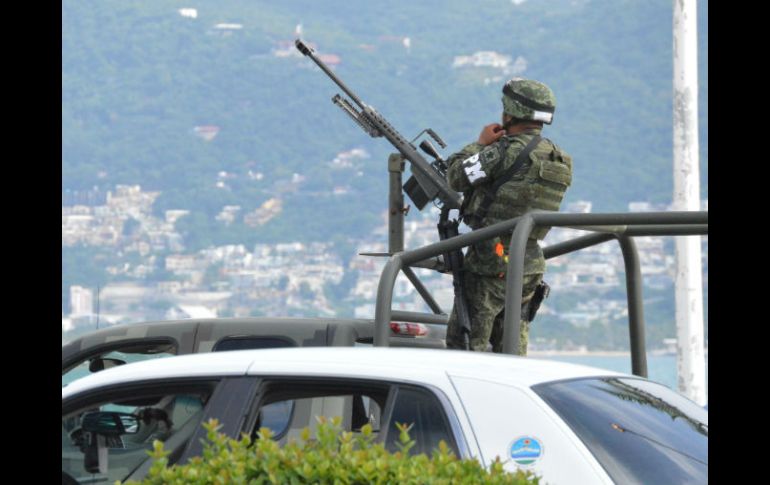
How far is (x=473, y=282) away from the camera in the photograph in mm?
7219

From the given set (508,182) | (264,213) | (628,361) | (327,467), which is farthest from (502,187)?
(264,213)

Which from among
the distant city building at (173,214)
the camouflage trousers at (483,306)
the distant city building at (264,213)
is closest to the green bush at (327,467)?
the camouflage trousers at (483,306)

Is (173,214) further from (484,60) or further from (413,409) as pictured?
(413,409)

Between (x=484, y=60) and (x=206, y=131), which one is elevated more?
(x=484, y=60)

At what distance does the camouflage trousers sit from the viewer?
7.05 m

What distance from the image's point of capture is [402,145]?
8969 millimetres

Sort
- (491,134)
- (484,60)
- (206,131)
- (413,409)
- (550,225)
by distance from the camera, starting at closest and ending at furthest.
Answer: (413,409) < (550,225) < (491,134) < (206,131) < (484,60)

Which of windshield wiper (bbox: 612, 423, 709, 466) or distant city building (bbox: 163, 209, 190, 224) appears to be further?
distant city building (bbox: 163, 209, 190, 224)

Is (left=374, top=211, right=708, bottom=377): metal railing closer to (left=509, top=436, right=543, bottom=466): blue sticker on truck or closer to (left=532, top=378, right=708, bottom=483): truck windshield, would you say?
(left=532, top=378, right=708, bottom=483): truck windshield

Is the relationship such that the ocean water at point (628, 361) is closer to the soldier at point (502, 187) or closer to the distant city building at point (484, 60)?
the distant city building at point (484, 60)

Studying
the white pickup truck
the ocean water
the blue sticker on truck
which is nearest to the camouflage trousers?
the white pickup truck

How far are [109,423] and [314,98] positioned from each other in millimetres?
102001
